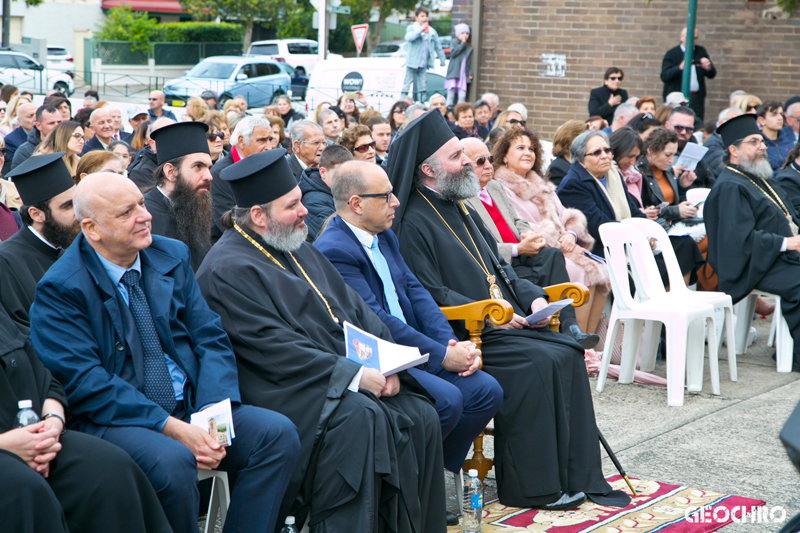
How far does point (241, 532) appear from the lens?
3.23 meters

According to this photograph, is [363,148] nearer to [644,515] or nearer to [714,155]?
[644,515]

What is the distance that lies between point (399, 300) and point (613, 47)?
41.9 feet

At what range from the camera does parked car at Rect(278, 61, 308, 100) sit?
91.0ft

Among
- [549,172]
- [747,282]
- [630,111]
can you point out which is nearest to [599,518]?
[747,282]

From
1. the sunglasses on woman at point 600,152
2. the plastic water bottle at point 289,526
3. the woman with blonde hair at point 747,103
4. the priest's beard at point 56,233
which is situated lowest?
the plastic water bottle at point 289,526

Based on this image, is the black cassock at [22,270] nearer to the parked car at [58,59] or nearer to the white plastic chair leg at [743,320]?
the white plastic chair leg at [743,320]

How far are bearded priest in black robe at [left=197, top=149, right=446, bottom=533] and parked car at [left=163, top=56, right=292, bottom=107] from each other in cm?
1897

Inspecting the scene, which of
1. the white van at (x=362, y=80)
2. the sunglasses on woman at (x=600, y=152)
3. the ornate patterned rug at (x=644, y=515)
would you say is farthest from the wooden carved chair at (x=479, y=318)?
the white van at (x=362, y=80)

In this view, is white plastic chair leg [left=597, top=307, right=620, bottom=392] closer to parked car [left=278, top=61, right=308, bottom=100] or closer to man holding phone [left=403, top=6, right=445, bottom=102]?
man holding phone [left=403, top=6, right=445, bottom=102]

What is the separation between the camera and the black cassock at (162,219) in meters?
4.85

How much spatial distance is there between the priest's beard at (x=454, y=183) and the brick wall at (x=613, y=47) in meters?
11.7

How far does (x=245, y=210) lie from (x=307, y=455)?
1200mm

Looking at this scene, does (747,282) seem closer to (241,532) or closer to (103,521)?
(241,532)

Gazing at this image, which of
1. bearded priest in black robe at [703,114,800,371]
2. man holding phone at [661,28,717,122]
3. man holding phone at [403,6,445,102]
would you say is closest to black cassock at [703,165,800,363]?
bearded priest in black robe at [703,114,800,371]
